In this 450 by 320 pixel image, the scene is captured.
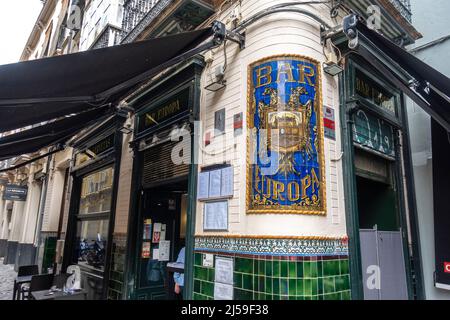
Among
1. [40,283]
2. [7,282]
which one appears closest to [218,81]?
[40,283]

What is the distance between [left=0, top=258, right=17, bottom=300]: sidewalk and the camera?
8.95 metres

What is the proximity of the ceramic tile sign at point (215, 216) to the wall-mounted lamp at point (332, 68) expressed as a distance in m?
2.14

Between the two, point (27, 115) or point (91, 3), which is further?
point (91, 3)

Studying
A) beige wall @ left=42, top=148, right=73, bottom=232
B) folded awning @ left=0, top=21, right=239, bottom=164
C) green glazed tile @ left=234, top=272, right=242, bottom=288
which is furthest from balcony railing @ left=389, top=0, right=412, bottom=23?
beige wall @ left=42, top=148, right=73, bottom=232

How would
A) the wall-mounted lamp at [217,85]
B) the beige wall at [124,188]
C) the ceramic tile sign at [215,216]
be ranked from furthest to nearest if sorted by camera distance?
the beige wall at [124,188], the wall-mounted lamp at [217,85], the ceramic tile sign at [215,216]

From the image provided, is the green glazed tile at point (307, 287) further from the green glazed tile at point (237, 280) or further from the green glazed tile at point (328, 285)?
the green glazed tile at point (237, 280)

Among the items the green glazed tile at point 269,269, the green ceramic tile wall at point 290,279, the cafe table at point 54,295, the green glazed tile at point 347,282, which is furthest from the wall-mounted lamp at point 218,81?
the cafe table at point 54,295

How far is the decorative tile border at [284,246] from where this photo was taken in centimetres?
A: 366

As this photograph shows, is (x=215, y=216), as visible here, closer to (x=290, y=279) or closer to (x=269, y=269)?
(x=269, y=269)

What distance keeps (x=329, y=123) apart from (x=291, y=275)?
194 centimetres

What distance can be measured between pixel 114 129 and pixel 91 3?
628 centimetres

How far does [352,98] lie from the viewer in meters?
4.59
